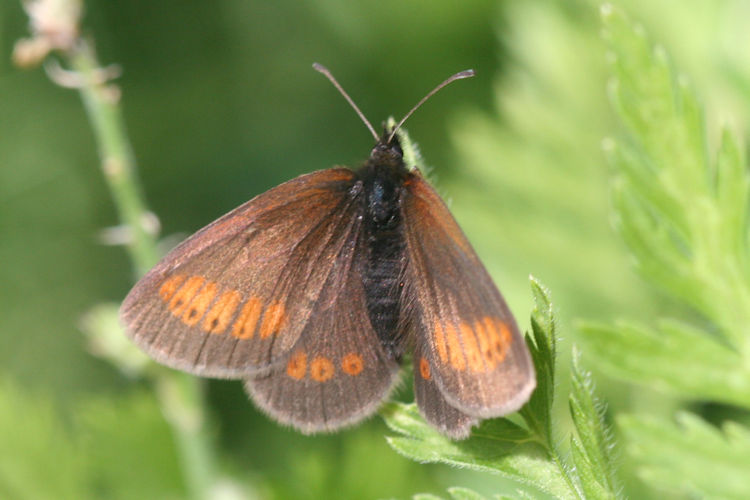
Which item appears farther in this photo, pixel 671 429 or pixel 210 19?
pixel 210 19

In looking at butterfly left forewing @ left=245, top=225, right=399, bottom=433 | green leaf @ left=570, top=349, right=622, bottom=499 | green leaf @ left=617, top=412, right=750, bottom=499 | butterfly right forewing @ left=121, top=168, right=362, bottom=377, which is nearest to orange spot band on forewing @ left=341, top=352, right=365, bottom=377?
butterfly left forewing @ left=245, top=225, right=399, bottom=433

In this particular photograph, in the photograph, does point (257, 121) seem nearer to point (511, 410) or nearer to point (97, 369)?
point (97, 369)

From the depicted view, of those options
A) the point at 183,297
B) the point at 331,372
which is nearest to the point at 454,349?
the point at 331,372

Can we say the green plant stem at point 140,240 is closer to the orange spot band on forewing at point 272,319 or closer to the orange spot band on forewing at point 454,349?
the orange spot band on forewing at point 272,319

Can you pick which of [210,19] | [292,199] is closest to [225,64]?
[210,19]

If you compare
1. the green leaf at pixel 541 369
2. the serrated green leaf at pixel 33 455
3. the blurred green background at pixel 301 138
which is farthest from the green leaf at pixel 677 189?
the serrated green leaf at pixel 33 455

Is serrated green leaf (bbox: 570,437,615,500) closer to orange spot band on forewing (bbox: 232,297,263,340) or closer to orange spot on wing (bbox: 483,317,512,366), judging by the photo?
orange spot on wing (bbox: 483,317,512,366)
